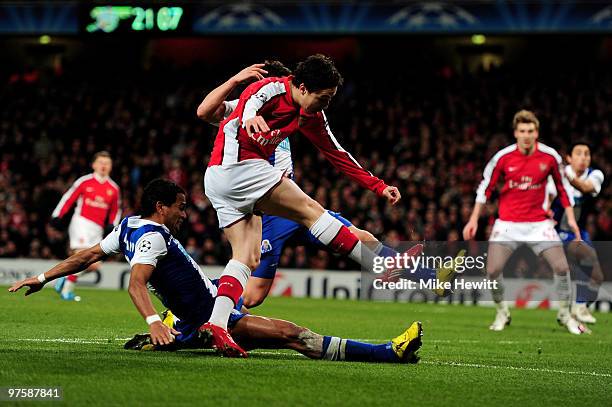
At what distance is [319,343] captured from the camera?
740cm

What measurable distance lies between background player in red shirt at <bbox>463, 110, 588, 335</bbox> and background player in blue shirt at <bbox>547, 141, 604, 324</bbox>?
0.40 meters

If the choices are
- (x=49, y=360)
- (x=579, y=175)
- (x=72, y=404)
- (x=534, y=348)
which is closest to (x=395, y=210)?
(x=579, y=175)

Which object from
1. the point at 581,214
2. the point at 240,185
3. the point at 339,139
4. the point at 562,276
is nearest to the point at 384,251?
the point at 240,185

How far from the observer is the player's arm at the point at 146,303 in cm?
666

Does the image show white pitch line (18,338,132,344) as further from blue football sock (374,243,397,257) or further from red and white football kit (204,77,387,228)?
blue football sock (374,243,397,257)

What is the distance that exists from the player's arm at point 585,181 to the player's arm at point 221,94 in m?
5.72

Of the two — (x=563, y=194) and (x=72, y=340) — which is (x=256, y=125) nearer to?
(x=72, y=340)

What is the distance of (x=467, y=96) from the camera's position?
27.3 m

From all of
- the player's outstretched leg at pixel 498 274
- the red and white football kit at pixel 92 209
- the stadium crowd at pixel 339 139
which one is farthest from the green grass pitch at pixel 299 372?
the stadium crowd at pixel 339 139

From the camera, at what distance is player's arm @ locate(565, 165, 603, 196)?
40.8 ft

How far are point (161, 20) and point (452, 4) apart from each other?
701 centimetres

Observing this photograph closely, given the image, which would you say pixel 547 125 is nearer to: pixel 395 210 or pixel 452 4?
pixel 452 4

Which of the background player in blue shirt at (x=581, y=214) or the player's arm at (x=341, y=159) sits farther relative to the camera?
the background player in blue shirt at (x=581, y=214)

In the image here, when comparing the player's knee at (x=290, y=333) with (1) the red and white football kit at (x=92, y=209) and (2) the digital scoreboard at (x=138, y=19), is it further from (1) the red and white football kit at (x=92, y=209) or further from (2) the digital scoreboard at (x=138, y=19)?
(2) the digital scoreboard at (x=138, y=19)
